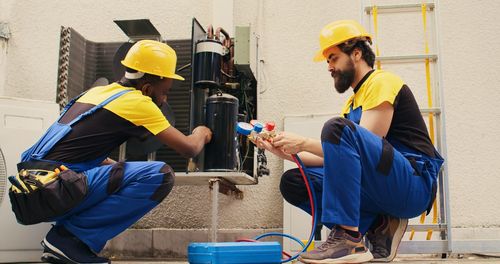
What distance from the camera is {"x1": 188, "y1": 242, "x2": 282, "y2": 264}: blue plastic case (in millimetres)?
1773

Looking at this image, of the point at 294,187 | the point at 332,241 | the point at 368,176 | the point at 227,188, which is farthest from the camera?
the point at 227,188

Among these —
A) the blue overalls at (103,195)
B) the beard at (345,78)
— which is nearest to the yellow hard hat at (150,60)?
the blue overalls at (103,195)

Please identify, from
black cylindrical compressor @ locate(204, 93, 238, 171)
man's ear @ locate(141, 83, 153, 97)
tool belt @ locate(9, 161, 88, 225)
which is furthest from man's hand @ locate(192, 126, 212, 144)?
tool belt @ locate(9, 161, 88, 225)

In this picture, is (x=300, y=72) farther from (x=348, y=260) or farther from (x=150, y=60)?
(x=348, y=260)

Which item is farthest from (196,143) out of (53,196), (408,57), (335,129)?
(408,57)

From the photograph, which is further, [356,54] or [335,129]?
[356,54]

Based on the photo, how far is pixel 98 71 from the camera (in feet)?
11.5

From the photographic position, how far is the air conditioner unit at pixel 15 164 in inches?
98.2

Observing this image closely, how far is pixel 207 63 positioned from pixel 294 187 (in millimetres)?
992

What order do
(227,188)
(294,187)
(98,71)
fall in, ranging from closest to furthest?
(294,187)
(227,188)
(98,71)

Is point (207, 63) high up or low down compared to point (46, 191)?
up

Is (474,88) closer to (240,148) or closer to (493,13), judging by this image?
(493,13)

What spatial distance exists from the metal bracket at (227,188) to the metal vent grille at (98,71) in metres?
0.30

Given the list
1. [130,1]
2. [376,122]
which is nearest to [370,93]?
[376,122]
